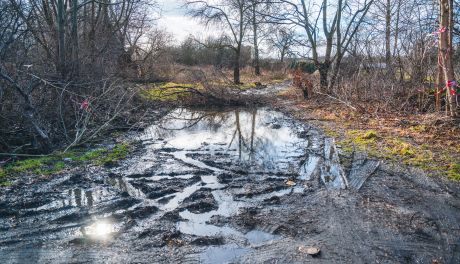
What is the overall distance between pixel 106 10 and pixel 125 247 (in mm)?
19002

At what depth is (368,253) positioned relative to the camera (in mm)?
3836

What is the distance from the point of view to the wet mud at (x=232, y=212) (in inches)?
155

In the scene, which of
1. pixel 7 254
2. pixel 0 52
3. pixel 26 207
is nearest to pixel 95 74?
pixel 0 52

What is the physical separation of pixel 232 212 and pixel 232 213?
0.04m

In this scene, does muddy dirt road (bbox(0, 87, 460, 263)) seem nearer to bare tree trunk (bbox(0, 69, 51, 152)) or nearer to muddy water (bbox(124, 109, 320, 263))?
muddy water (bbox(124, 109, 320, 263))

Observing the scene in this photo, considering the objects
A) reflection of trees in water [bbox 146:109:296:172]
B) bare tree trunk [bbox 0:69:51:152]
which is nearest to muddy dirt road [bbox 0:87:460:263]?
reflection of trees in water [bbox 146:109:296:172]

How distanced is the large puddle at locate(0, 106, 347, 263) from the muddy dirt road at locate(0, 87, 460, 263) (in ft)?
0.05

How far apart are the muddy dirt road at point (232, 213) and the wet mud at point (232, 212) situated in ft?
0.05

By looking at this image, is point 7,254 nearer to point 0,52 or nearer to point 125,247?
point 125,247

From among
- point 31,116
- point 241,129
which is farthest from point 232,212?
point 241,129

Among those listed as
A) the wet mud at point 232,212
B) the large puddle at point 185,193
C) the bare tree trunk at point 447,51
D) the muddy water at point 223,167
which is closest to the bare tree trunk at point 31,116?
the wet mud at point 232,212

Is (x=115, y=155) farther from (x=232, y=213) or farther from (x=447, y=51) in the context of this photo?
(x=447, y=51)

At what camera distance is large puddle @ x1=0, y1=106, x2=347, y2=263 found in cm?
436

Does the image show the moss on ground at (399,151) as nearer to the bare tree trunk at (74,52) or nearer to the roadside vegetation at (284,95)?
the roadside vegetation at (284,95)
